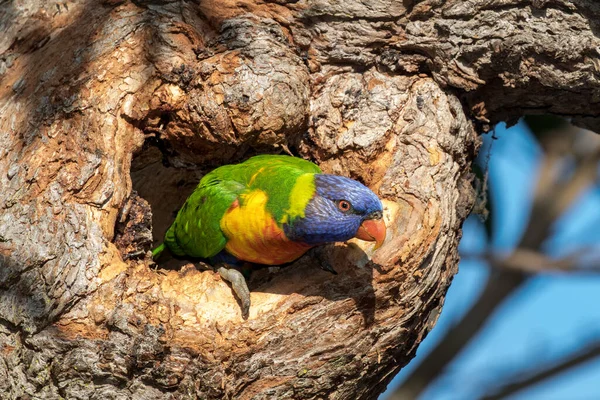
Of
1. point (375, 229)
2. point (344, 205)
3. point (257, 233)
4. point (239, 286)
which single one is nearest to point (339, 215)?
point (344, 205)

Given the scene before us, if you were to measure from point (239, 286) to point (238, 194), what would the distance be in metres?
0.57

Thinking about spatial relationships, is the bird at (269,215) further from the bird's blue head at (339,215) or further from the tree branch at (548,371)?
the tree branch at (548,371)

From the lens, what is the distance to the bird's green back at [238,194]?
3639 mm

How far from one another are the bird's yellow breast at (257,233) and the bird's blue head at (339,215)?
8 centimetres

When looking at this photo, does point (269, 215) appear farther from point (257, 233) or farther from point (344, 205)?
point (344, 205)

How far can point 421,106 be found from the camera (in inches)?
152

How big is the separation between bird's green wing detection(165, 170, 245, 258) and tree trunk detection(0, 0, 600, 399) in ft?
0.77

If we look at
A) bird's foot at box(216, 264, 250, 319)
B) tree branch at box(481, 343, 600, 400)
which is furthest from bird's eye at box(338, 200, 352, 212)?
tree branch at box(481, 343, 600, 400)

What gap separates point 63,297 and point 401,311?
155cm

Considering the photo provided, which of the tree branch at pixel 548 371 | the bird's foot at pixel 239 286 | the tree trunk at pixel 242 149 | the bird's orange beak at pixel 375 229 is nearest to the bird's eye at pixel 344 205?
the bird's orange beak at pixel 375 229

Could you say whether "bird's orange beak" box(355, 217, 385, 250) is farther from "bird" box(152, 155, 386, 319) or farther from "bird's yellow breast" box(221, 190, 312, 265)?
"bird's yellow breast" box(221, 190, 312, 265)

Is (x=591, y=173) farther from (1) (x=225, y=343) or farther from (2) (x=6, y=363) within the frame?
(2) (x=6, y=363)

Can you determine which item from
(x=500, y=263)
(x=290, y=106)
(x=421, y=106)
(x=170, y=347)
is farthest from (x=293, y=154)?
(x=500, y=263)

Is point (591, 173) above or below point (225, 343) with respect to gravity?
below
